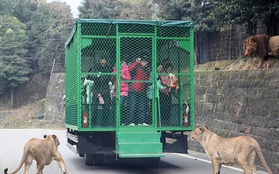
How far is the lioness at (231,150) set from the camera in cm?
1099

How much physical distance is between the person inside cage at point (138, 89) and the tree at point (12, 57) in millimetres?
32960

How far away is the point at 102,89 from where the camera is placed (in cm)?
1300

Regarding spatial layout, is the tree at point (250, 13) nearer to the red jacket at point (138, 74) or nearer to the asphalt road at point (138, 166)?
the asphalt road at point (138, 166)

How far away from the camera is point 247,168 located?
36.0 ft

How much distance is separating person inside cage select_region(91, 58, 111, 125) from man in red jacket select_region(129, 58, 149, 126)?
55cm

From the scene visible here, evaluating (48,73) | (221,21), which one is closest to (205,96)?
(221,21)

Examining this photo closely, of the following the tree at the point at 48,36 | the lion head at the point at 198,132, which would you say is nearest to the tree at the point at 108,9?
the tree at the point at 48,36

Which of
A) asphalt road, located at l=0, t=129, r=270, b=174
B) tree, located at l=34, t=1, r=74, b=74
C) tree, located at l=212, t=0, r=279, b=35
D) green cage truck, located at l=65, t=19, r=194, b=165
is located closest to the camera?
green cage truck, located at l=65, t=19, r=194, b=165

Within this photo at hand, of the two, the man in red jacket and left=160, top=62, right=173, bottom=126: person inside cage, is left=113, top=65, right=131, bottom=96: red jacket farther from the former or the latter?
left=160, top=62, right=173, bottom=126: person inside cage

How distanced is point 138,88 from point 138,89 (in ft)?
0.08

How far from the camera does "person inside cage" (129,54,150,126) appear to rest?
1296 cm

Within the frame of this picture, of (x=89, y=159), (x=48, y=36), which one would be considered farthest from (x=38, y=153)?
(x=48, y=36)

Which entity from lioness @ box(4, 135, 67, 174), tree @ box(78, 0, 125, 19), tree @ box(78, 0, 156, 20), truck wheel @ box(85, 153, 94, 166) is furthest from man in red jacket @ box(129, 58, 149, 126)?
tree @ box(78, 0, 125, 19)

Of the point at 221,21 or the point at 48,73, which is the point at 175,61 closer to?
the point at 221,21
